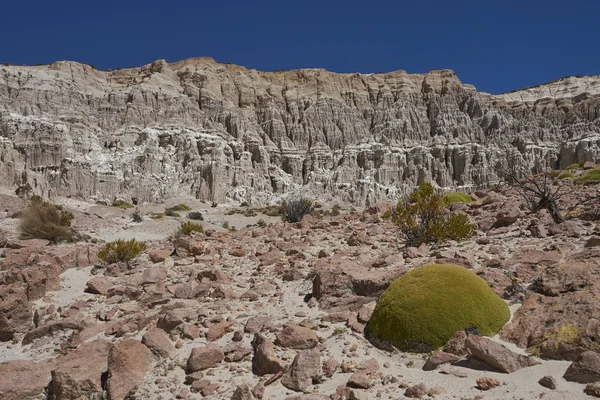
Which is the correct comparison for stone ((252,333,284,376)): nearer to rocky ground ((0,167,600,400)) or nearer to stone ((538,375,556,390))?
rocky ground ((0,167,600,400))

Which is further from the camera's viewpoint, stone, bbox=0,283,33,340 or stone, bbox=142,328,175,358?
stone, bbox=0,283,33,340

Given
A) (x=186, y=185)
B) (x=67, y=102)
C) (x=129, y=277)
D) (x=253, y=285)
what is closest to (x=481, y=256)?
(x=253, y=285)

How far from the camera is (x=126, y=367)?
5.01 meters

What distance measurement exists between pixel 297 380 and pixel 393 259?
4342 mm

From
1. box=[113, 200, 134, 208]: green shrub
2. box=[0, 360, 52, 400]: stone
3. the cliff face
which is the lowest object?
box=[0, 360, 52, 400]: stone

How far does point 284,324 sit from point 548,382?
11.2ft

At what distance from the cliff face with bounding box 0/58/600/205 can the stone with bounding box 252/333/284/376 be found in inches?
1548

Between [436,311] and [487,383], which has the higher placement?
[436,311]

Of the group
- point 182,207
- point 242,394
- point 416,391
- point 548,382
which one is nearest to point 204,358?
point 242,394

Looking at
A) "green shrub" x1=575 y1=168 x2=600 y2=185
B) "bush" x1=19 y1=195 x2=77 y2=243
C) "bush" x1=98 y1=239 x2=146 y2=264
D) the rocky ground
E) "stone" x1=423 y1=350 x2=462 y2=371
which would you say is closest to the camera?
the rocky ground

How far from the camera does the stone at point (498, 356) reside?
13.4ft

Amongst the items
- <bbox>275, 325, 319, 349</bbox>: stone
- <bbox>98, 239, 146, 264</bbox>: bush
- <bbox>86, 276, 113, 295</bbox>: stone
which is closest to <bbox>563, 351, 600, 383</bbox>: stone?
<bbox>275, 325, 319, 349</bbox>: stone

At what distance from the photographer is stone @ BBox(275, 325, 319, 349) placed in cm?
535

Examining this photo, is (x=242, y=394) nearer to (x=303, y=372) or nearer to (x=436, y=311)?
(x=303, y=372)
